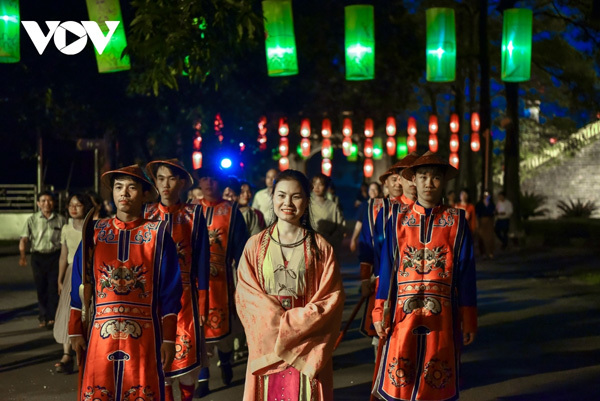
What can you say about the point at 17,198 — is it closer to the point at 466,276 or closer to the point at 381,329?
the point at 381,329

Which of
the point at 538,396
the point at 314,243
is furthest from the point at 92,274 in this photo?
the point at 538,396

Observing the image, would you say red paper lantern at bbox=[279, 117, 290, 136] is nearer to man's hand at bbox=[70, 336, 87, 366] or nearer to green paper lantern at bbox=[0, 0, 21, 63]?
green paper lantern at bbox=[0, 0, 21, 63]

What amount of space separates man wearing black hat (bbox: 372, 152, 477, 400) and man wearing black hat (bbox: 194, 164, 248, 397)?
7.61 feet

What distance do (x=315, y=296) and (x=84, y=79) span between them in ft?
48.3

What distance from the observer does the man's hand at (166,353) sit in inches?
219

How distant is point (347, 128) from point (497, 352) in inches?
1175

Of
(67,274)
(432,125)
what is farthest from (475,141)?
(67,274)

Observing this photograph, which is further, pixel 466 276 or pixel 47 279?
pixel 47 279

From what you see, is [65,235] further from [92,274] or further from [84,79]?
Answer: [84,79]

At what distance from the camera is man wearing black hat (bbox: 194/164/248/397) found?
8.31 metres

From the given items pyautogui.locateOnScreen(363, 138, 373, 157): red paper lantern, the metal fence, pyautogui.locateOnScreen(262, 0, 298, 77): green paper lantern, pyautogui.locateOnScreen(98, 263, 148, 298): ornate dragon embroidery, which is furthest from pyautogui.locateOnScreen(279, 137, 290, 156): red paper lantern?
pyautogui.locateOnScreen(98, 263, 148, 298): ornate dragon embroidery

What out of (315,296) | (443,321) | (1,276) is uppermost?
(315,296)

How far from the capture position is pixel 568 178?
52.5 m

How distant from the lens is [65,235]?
9.87 meters
